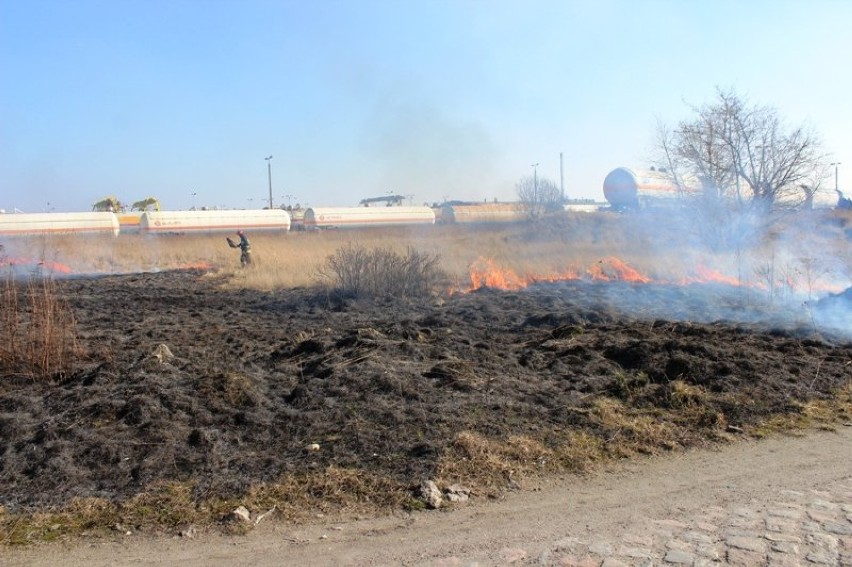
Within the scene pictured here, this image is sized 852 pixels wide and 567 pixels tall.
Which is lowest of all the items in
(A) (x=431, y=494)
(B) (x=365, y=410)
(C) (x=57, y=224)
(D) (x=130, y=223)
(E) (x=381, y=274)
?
(A) (x=431, y=494)

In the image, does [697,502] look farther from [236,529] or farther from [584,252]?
[584,252]

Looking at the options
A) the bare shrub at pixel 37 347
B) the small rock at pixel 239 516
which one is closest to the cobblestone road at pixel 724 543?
the small rock at pixel 239 516

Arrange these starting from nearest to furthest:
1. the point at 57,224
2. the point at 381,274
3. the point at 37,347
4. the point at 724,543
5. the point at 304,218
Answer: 1. the point at 724,543
2. the point at 37,347
3. the point at 381,274
4. the point at 57,224
5. the point at 304,218

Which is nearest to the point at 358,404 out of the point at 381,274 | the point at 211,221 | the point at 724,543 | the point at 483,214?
the point at 724,543

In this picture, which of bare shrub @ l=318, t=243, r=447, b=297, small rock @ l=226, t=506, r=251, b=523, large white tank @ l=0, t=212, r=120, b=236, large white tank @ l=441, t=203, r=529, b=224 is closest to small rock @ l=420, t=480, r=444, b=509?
small rock @ l=226, t=506, r=251, b=523

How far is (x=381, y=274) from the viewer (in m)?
16.2

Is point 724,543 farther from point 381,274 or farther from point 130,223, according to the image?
point 130,223

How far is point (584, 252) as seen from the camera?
25.5m

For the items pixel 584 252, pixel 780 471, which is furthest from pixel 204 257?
pixel 780 471

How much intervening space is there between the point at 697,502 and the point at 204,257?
31.8 metres

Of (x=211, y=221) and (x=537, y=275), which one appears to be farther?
(x=211, y=221)

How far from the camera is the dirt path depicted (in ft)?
12.3

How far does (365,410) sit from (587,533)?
2622mm

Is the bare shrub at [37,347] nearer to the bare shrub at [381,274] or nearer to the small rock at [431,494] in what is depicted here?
the small rock at [431,494]
